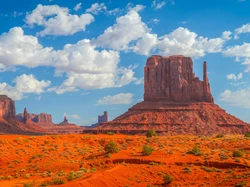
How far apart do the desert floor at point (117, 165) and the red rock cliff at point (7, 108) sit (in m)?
126

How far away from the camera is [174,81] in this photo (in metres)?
115

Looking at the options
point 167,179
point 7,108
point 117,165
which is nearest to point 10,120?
point 7,108

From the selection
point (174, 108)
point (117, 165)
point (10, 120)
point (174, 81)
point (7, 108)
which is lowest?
point (117, 165)

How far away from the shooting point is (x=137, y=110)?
108 meters

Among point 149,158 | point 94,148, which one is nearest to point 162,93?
point 94,148

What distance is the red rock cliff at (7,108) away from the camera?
164562 mm

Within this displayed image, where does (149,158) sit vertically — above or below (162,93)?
below

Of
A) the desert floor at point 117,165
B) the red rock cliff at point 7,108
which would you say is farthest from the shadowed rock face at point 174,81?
the red rock cliff at point 7,108

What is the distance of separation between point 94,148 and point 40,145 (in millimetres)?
7419

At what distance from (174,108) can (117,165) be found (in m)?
73.8

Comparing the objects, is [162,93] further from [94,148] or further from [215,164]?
[215,164]

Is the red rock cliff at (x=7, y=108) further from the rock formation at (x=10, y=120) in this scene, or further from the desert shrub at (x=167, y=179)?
the desert shrub at (x=167, y=179)

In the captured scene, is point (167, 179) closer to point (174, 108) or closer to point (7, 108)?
point (174, 108)

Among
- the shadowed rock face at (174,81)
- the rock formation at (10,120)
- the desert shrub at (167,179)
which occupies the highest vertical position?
the shadowed rock face at (174,81)
